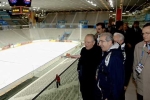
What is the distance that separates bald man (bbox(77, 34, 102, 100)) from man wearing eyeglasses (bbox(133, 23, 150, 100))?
1.83 feet

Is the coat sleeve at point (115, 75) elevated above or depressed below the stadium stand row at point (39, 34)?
below

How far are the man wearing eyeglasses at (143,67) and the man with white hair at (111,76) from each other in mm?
471

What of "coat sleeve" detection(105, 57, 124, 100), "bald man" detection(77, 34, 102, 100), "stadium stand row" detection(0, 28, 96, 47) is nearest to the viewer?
"coat sleeve" detection(105, 57, 124, 100)

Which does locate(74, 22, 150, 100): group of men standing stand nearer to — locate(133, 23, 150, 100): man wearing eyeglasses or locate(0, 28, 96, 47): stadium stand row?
locate(133, 23, 150, 100): man wearing eyeglasses

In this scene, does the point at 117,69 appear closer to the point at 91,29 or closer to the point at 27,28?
the point at 91,29

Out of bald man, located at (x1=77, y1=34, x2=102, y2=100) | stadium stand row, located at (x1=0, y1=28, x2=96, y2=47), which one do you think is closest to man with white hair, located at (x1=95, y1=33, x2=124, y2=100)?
bald man, located at (x1=77, y1=34, x2=102, y2=100)

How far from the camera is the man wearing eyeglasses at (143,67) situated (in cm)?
208

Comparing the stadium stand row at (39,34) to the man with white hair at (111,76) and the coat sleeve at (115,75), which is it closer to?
the man with white hair at (111,76)

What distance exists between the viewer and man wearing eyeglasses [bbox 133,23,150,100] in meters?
2.08

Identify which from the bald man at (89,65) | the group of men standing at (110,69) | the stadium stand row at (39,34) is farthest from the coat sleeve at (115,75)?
the stadium stand row at (39,34)

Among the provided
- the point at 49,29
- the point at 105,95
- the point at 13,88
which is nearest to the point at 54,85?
the point at 105,95

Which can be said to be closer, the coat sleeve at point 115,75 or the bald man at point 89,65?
the coat sleeve at point 115,75

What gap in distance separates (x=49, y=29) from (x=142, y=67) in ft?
76.0

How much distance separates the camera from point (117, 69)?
1.76m
